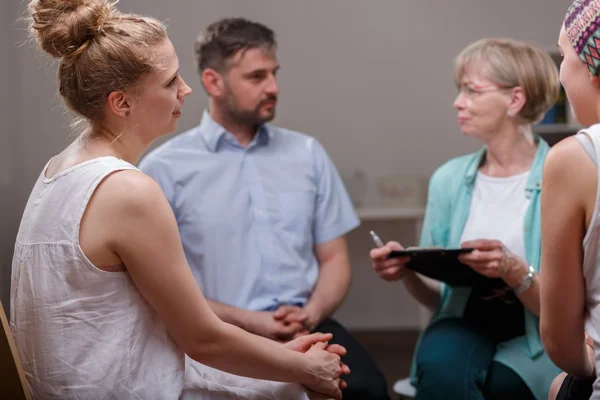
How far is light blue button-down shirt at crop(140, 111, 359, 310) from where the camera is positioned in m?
2.46

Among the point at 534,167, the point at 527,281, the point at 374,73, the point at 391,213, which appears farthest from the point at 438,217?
the point at 374,73

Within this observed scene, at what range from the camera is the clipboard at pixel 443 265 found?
6.59 ft

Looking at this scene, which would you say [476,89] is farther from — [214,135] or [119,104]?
[119,104]

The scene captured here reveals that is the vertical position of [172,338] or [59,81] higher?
[59,81]

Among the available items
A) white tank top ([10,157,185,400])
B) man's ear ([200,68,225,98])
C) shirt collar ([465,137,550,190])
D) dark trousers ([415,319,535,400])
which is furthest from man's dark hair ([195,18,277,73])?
white tank top ([10,157,185,400])

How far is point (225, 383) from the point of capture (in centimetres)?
155

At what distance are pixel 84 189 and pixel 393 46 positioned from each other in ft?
11.6

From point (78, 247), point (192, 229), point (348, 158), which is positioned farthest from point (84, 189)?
point (348, 158)

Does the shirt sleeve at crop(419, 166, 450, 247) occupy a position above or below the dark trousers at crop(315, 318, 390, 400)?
above

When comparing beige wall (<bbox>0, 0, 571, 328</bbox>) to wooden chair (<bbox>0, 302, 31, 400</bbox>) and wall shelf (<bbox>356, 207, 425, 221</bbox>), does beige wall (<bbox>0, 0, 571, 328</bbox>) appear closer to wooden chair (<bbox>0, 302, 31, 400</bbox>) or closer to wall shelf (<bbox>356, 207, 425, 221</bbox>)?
wall shelf (<bbox>356, 207, 425, 221</bbox>)

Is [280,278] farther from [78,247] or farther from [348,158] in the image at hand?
[348,158]

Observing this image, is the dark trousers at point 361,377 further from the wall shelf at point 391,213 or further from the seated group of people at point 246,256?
→ the wall shelf at point 391,213

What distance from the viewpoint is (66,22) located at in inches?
56.7

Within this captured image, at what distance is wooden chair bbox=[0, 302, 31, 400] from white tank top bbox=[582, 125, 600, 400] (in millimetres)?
1038
